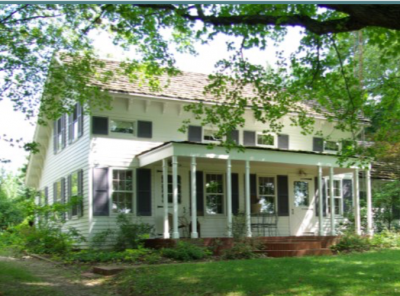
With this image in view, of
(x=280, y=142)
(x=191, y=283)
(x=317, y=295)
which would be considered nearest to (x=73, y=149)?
(x=280, y=142)

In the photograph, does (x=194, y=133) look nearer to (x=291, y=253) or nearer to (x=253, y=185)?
(x=253, y=185)

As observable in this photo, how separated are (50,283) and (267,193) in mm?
11469

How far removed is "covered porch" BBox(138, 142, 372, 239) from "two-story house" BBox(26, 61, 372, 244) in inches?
1.4

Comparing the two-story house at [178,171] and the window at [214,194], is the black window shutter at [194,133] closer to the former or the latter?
the two-story house at [178,171]

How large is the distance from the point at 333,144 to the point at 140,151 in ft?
30.7

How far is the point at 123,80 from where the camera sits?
18.0 metres

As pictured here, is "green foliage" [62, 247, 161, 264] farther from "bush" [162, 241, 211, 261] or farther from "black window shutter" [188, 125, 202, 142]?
"black window shutter" [188, 125, 202, 142]

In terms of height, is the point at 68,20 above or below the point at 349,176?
above

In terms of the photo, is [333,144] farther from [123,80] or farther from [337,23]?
[337,23]

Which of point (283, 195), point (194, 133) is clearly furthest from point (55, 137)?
point (283, 195)

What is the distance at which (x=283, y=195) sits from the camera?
20141 millimetres

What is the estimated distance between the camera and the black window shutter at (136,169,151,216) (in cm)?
1727

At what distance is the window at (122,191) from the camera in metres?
17.1

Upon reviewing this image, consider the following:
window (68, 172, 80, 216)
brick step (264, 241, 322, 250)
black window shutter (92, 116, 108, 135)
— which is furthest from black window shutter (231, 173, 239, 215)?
window (68, 172, 80, 216)
